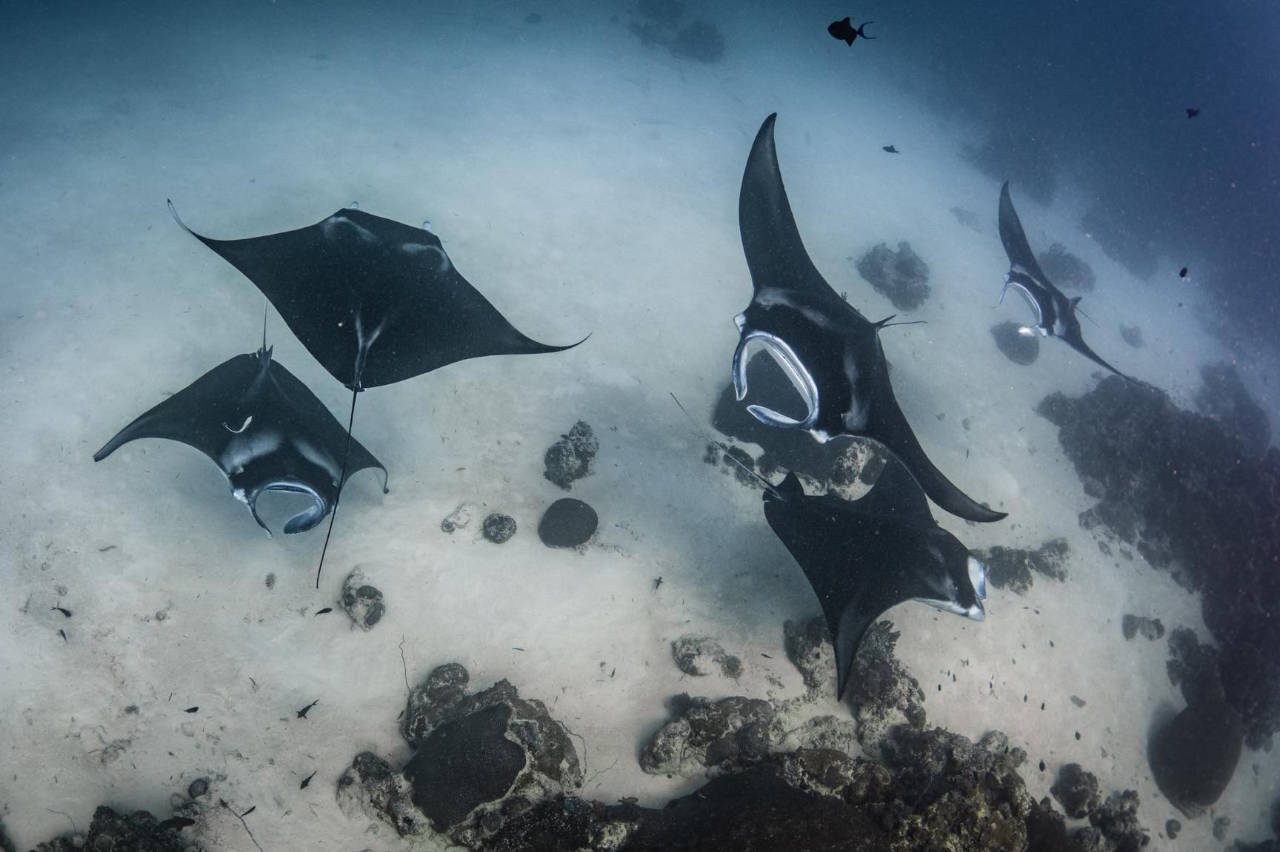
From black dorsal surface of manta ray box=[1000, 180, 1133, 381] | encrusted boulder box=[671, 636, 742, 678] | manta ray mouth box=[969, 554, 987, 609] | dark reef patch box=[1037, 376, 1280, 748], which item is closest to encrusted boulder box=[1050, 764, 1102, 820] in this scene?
manta ray mouth box=[969, 554, 987, 609]

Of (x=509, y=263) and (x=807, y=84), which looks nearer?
(x=509, y=263)

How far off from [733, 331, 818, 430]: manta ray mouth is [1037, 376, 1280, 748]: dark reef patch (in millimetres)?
8472

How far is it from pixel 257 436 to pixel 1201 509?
52.0 feet

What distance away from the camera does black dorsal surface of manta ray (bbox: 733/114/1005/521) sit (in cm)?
450

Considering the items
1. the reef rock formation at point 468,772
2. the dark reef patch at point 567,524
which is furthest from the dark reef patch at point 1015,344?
the reef rock formation at point 468,772

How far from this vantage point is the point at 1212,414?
51.6 ft

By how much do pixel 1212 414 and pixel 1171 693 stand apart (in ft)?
40.3

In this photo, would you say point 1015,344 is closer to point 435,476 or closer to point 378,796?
point 435,476

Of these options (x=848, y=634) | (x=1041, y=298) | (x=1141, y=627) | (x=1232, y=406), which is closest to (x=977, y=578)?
(x=848, y=634)

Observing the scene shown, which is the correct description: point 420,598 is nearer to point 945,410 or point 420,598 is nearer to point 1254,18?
point 945,410

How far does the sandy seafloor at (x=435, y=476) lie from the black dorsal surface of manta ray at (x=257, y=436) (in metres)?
1.46

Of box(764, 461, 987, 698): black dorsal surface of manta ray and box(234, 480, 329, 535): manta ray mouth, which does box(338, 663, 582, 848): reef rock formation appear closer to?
box(234, 480, 329, 535): manta ray mouth

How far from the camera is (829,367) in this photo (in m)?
4.66

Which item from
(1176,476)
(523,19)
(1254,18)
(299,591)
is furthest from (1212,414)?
(1254,18)
